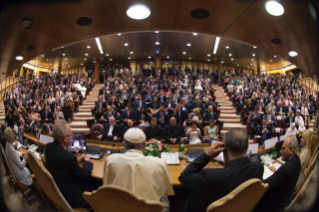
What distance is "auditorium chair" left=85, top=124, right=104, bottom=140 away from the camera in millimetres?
3991

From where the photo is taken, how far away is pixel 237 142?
0.98 meters

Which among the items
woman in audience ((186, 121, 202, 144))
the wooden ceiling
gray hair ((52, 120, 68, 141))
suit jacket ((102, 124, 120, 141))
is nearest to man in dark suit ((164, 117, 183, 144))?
woman in audience ((186, 121, 202, 144))

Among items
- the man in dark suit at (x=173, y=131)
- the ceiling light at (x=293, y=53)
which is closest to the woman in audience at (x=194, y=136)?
the man in dark suit at (x=173, y=131)

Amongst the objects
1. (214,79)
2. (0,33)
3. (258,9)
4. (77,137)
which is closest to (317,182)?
(258,9)

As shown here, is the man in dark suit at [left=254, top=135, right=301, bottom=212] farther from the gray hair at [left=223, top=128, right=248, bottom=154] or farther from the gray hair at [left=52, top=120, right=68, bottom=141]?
the gray hair at [left=52, top=120, right=68, bottom=141]

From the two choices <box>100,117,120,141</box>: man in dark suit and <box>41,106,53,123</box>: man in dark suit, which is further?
<box>100,117,120,141</box>: man in dark suit

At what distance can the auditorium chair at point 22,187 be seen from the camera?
137 centimetres

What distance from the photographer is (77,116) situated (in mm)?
4039

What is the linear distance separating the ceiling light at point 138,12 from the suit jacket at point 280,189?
202cm

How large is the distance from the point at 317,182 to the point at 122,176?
1.36m

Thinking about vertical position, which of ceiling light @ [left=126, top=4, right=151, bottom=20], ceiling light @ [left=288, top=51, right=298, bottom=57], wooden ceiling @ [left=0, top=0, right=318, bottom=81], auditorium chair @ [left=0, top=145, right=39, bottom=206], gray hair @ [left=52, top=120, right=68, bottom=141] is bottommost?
auditorium chair @ [left=0, top=145, right=39, bottom=206]

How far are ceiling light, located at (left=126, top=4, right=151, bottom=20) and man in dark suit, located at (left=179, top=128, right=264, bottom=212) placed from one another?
1624mm

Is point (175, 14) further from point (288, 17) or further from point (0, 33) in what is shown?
point (0, 33)

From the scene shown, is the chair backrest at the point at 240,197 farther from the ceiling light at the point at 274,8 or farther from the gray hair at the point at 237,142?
the ceiling light at the point at 274,8
